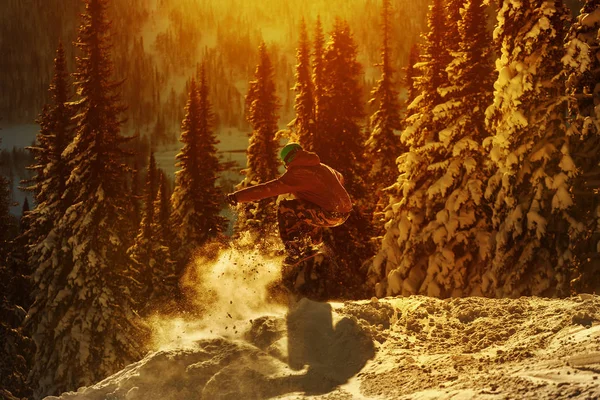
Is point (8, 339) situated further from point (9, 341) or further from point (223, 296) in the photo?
point (223, 296)

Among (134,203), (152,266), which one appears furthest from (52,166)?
(152,266)

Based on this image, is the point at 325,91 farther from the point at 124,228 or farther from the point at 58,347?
the point at 58,347

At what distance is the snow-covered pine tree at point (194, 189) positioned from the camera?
35500 millimetres

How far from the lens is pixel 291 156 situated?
10430 mm

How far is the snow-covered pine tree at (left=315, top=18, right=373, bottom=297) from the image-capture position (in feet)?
90.4

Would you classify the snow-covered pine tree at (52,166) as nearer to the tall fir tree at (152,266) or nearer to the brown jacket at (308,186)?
the tall fir tree at (152,266)

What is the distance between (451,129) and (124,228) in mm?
14023

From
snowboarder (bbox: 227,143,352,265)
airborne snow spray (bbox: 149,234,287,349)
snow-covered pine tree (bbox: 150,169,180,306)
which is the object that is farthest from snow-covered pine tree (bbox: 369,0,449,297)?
snow-covered pine tree (bbox: 150,169,180,306)

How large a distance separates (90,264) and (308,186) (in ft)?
52.8

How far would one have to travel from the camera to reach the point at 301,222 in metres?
11.3

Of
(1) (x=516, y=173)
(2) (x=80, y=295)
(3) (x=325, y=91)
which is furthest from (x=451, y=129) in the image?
(2) (x=80, y=295)

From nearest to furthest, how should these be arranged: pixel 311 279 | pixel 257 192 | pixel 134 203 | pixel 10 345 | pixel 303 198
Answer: pixel 257 192 < pixel 303 198 < pixel 10 345 < pixel 311 279 < pixel 134 203

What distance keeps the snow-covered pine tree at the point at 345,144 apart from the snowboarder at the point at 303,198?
15.1 meters

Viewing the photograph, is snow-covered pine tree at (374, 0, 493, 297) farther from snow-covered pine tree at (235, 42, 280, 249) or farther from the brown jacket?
snow-covered pine tree at (235, 42, 280, 249)
